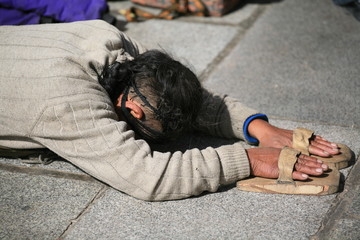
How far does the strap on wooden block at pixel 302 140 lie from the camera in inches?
97.9

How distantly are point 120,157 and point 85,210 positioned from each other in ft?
1.03

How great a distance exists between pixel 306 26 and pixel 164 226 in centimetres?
267

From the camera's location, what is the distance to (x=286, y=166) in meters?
2.28

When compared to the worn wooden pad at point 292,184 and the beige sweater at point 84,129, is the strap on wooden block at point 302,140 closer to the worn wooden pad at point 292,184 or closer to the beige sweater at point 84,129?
the worn wooden pad at point 292,184

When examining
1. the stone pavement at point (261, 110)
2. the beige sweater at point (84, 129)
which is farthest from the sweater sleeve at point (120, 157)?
the stone pavement at point (261, 110)

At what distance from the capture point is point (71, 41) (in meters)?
2.51

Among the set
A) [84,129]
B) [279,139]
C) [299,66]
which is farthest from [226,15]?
[84,129]

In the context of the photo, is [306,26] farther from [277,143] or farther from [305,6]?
[277,143]

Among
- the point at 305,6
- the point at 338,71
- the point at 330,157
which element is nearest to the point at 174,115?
the point at 330,157

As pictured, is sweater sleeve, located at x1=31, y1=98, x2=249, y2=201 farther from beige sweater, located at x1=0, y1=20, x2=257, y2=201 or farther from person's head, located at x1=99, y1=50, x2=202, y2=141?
person's head, located at x1=99, y1=50, x2=202, y2=141

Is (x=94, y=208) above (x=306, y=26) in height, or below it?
below

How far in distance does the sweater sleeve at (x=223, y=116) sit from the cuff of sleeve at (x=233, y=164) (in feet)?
1.35

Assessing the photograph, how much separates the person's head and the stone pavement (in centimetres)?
32

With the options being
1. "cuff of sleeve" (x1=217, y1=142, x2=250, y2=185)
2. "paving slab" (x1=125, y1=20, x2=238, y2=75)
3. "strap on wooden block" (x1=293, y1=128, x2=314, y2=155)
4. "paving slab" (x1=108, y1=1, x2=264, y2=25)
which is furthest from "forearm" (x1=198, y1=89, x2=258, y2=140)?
"paving slab" (x1=108, y1=1, x2=264, y2=25)
